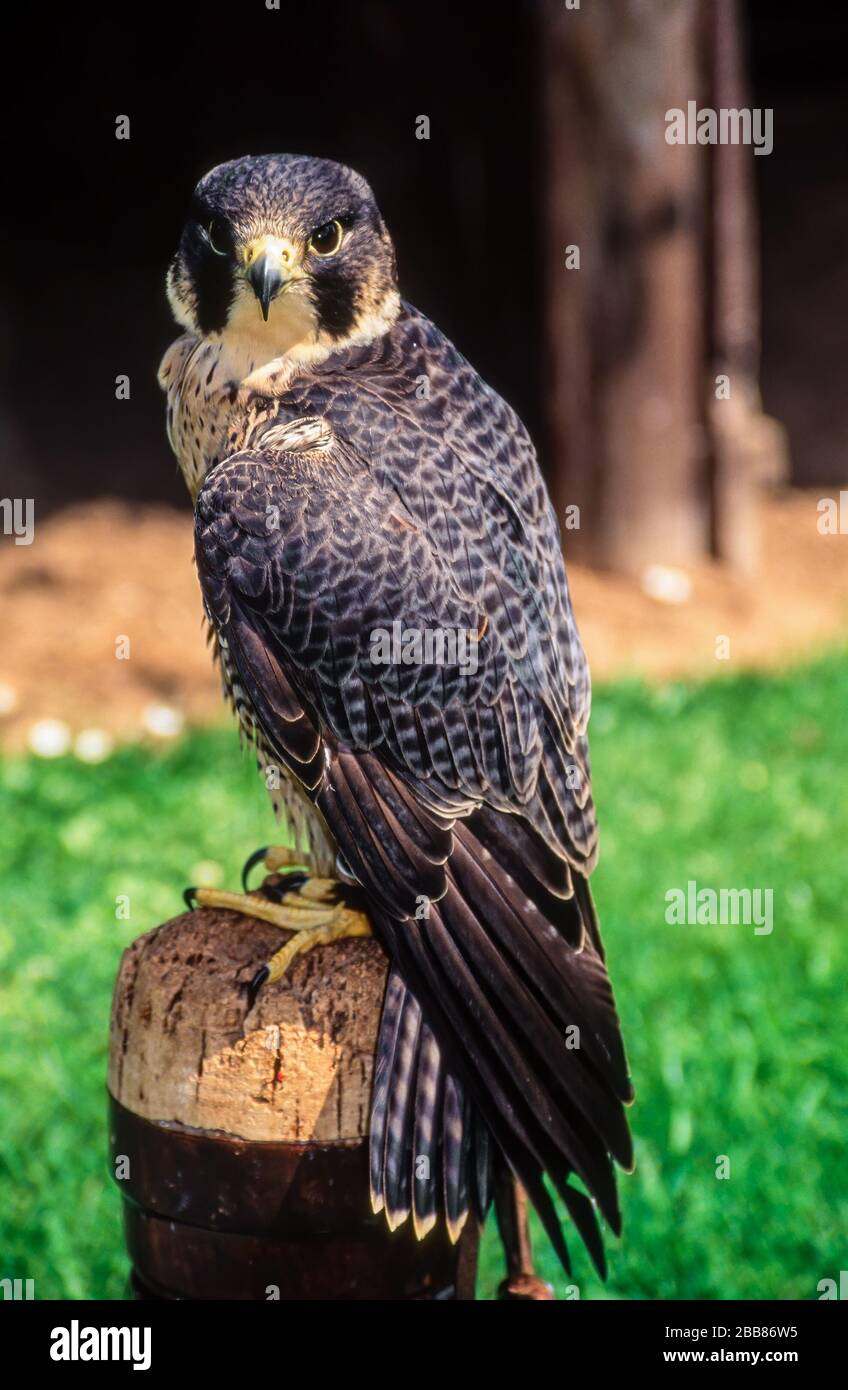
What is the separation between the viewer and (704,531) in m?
6.80

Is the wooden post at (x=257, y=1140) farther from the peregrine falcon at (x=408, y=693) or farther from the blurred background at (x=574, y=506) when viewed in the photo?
the blurred background at (x=574, y=506)

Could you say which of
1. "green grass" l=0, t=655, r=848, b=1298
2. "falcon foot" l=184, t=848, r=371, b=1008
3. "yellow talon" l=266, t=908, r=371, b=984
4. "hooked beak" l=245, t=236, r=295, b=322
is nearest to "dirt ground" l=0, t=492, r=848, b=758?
"green grass" l=0, t=655, r=848, b=1298

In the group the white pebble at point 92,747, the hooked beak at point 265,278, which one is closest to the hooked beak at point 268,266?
the hooked beak at point 265,278

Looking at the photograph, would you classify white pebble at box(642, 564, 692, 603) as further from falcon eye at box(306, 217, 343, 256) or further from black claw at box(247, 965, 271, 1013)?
black claw at box(247, 965, 271, 1013)

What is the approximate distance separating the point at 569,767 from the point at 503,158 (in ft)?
19.9

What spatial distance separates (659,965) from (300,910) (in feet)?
6.26

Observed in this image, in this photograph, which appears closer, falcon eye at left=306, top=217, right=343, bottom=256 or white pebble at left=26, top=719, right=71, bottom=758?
falcon eye at left=306, top=217, right=343, bottom=256

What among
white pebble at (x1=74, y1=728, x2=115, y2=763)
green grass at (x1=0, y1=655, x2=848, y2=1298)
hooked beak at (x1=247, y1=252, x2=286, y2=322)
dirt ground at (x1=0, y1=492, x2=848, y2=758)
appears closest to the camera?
hooked beak at (x1=247, y1=252, x2=286, y2=322)

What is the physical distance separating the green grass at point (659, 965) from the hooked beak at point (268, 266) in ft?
5.89

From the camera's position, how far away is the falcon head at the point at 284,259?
7.69 ft

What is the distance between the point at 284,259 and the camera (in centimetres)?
236

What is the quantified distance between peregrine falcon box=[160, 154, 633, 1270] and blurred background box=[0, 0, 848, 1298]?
3.13 ft

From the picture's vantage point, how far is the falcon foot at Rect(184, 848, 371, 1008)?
7.58 feet
